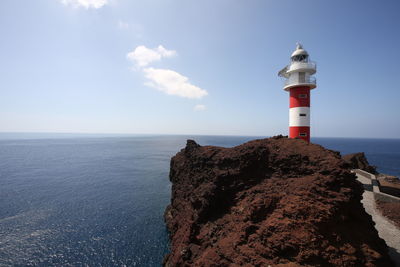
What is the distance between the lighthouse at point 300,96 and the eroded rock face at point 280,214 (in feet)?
24.1

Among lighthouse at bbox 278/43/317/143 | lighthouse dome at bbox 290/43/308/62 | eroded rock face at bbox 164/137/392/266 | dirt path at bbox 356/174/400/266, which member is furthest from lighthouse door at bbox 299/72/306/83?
dirt path at bbox 356/174/400/266

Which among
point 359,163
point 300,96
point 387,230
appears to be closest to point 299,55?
point 300,96

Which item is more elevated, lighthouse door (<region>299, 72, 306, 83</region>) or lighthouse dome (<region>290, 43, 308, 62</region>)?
lighthouse dome (<region>290, 43, 308, 62</region>)

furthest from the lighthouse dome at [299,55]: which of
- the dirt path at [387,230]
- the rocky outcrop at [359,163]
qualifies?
the rocky outcrop at [359,163]

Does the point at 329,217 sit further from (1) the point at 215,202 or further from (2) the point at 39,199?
(2) the point at 39,199

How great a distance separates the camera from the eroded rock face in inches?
238

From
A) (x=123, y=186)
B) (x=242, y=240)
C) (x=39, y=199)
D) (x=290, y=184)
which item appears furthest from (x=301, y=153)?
(x=39, y=199)

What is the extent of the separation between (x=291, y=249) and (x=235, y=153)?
19.1 feet

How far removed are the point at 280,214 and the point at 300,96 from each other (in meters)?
13.4

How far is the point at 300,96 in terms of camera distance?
1627 centimetres

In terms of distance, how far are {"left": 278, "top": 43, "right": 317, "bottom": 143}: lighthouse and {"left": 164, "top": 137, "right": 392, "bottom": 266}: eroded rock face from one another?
736 centimetres

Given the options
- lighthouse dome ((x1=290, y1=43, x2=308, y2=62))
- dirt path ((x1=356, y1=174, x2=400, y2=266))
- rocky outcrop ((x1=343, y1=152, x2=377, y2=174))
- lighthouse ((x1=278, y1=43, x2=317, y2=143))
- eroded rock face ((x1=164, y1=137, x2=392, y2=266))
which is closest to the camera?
eroded rock face ((x1=164, y1=137, x2=392, y2=266))

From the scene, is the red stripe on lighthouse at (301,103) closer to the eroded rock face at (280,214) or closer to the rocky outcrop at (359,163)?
the eroded rock face at (280,214)

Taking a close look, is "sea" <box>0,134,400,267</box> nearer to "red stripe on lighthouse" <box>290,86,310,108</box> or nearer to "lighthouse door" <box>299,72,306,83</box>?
"red stripe on lighthouse" <box>290,86,310,108</box>
